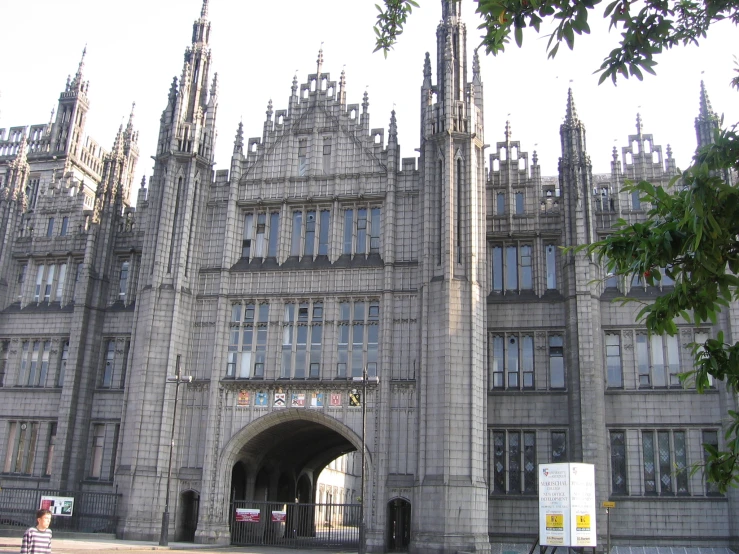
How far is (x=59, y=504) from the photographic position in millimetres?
37062

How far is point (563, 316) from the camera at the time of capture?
37406 mm

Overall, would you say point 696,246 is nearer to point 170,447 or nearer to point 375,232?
point 375,232

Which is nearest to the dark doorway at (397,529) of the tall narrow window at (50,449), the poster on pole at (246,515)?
the poster on pole at (246,515)

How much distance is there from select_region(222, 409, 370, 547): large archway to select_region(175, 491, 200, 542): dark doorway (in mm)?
1727

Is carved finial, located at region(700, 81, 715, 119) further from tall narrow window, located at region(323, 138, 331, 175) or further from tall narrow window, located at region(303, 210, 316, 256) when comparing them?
tall narrow window, located at region(303, 210, 316, 256)

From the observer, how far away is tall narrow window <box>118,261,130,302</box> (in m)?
44.0

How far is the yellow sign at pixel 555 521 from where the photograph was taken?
23.6 meters

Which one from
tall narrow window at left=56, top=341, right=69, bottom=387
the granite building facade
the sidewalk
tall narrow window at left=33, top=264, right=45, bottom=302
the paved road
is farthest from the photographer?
tall narrow window at left=33, top=264, right=45, bottom=302

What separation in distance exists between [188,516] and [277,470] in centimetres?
667

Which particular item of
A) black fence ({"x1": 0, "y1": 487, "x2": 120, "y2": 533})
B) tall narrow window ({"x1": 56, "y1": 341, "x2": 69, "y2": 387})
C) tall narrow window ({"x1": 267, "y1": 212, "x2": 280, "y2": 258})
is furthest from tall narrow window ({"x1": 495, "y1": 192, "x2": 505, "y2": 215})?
tall narrow window ({"x1": 56, "y1": 341, "x2": 69, "y2": 387})

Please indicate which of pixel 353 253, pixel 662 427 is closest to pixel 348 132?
pixel 353 253

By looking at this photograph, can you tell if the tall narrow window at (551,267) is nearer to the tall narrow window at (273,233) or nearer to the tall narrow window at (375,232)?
the tall narrow window at (375,232)

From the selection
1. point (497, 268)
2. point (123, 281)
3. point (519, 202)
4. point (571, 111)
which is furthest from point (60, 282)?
point (571, 111)

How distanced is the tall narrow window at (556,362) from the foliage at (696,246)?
29102 millimetres
